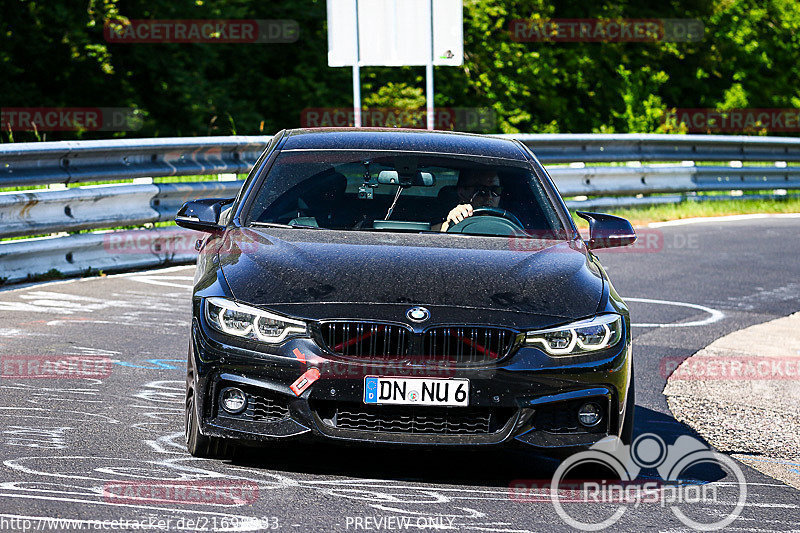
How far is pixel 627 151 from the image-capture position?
738 inches

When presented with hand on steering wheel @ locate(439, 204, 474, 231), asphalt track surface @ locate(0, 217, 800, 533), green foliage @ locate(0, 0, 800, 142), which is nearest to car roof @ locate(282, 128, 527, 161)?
hand on steering wheel @ locate(439, 204, 474, 231)

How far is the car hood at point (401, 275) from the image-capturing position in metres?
5.10

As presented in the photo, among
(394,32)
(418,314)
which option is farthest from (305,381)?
(394,32)

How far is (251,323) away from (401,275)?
0.66 m

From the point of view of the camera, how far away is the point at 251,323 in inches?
199

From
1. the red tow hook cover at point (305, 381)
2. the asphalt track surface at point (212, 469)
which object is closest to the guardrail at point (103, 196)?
the asphalt track surface at point (212, 469)

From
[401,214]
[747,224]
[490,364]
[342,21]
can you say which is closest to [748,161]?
[747,224]

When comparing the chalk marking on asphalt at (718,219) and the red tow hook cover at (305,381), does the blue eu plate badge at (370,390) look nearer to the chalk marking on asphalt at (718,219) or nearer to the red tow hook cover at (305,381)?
the red tow hook cover at (305,381)

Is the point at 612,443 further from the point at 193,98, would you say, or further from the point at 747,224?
the point at 193,98

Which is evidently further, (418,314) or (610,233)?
(610,233)

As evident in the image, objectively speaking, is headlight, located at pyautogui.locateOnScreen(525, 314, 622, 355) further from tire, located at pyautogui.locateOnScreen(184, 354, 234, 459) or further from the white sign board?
the white sign board

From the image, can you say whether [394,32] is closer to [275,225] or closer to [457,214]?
[457,214]

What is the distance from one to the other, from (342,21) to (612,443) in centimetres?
1225

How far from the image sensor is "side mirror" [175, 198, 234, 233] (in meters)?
6.39
